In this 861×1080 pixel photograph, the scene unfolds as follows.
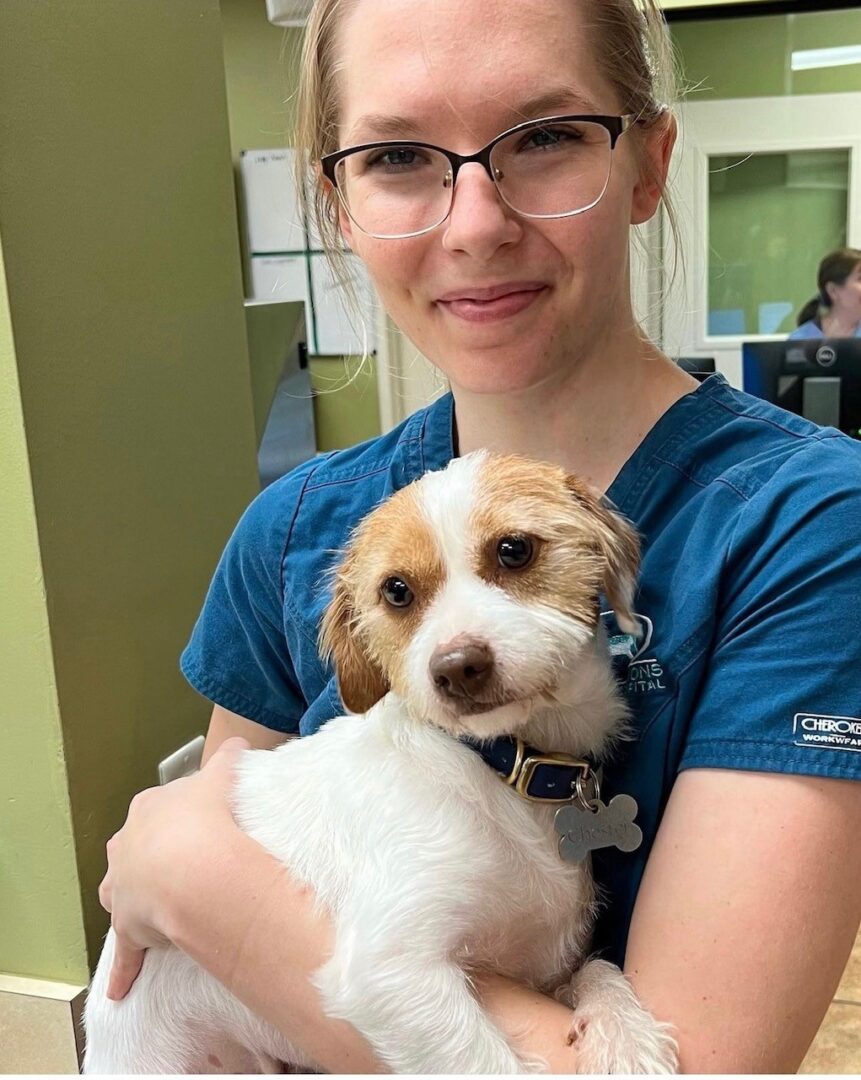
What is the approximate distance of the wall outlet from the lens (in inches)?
77.8

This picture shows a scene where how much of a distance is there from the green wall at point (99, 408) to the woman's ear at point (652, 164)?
1046mm

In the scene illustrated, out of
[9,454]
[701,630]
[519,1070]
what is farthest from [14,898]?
[701,630]

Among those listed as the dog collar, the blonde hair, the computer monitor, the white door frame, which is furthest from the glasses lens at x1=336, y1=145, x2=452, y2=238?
the white door frame

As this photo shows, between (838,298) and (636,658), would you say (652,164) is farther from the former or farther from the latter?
(838,298)

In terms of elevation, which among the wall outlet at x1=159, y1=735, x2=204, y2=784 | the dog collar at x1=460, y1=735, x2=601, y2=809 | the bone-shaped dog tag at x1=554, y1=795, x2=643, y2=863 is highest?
the dog collar at x1=460, y1=735, x2=601, y2=809

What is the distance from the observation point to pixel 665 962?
746mm

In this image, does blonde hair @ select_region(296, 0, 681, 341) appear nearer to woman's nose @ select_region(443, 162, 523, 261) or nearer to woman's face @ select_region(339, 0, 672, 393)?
woman's face @ select_region(339, 0, 672, 393)

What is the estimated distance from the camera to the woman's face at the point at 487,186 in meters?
0.85

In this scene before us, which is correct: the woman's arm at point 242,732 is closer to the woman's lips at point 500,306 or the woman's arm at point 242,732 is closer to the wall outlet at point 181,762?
the woman's lips at point 500,306

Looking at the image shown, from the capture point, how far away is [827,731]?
746 mm

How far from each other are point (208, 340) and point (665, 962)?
1.73m

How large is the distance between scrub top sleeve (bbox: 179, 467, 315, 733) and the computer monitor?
167 centimetres

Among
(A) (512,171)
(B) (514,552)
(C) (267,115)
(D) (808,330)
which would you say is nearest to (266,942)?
(B) (514,552)

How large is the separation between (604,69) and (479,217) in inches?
8.2
